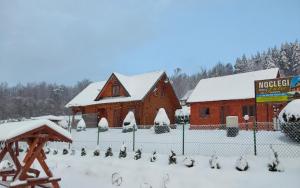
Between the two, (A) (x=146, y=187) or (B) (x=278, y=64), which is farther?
(B) (x=278, y=64)

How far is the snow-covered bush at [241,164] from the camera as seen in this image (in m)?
11.6

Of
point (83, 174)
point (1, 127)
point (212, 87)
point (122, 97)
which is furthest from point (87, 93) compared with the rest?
point (1, 127)

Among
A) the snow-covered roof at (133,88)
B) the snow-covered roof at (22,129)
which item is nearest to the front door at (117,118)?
the snow-covered roof at (133,88)

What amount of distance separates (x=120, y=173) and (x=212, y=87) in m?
22.2

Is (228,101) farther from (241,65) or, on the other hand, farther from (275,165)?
(241,65)

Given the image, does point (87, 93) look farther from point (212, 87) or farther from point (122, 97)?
point (212, 87)

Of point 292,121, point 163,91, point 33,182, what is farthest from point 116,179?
point 163,91

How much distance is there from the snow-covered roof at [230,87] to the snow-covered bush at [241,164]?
61.9 feet

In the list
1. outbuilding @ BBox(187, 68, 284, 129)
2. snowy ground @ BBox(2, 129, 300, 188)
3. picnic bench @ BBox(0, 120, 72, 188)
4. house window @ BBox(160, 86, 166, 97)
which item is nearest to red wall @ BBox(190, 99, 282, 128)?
outbuilding @ BBox(187, 68, 284, 129)

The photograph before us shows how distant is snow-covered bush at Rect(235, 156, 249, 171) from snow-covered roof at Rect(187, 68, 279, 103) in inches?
742

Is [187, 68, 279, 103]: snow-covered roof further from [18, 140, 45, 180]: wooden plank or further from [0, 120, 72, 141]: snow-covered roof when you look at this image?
[18, 140, 45, 180]: wooden plank

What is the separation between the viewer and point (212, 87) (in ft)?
112

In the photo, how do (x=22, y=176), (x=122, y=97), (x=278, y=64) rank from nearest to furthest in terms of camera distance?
(x=22, y=176)
(x=122, y=97)
(x=278, y=64)

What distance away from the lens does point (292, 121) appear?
51.9 feet
